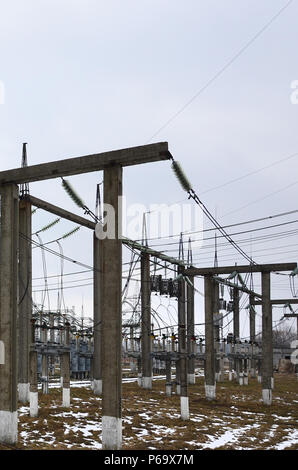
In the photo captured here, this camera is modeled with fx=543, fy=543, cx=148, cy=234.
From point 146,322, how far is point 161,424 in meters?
16.6

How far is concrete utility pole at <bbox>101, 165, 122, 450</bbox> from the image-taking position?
601 inches

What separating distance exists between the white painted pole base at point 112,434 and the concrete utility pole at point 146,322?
22325 millimetres

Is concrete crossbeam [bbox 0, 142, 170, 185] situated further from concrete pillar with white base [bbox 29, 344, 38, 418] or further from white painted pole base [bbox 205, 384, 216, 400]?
white painted pole base [bbox 205, 384, 216, 400]

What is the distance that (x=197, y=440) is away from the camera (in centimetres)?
1886

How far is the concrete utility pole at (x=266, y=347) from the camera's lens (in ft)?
107

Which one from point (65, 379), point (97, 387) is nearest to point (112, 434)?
point (65, 379)

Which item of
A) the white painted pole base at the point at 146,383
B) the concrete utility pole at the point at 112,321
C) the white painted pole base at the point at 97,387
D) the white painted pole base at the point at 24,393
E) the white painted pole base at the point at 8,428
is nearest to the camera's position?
the concrete utility pole at the point at 112,321

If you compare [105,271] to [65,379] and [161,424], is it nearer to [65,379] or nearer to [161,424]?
[161,424]

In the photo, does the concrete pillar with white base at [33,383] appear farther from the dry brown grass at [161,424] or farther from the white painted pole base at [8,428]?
the white painted pole base at [8,428]

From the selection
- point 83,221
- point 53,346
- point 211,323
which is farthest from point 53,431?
point 211,323

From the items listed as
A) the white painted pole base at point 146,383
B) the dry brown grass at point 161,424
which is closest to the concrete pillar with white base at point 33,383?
the dry brown grass at point 161,424

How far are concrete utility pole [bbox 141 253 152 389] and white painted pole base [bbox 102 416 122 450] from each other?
879 inches
